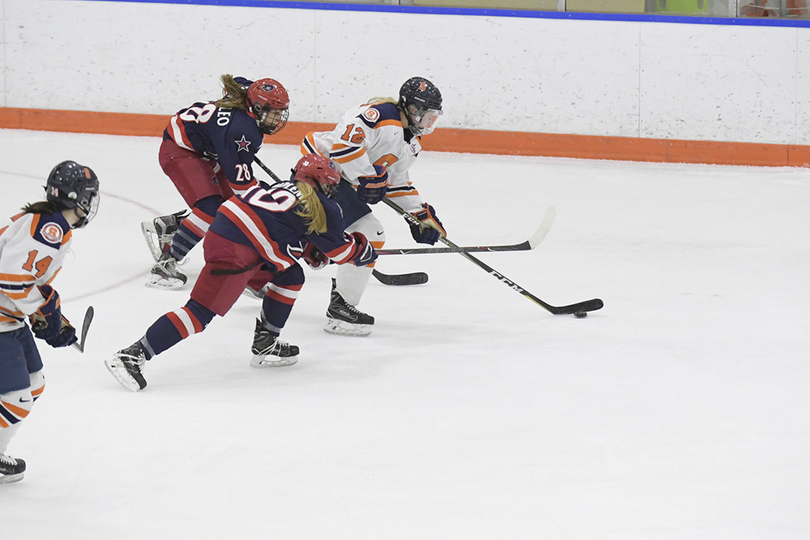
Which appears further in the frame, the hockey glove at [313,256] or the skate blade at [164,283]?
the skate blade at [164,283]

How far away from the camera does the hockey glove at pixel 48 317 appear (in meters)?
2.18

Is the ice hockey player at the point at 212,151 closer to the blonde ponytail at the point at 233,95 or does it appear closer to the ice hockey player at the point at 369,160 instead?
the blonde ponytail at the point at 233,95

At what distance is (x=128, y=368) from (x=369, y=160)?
136cm

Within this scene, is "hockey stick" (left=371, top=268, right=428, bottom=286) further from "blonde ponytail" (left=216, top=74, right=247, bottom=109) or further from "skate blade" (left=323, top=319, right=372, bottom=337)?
"blonde ponytail" (left=216, top=74, right=247, bottom=109)

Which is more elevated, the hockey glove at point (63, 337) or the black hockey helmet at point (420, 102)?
the black hockey helmet at point (420, 102)

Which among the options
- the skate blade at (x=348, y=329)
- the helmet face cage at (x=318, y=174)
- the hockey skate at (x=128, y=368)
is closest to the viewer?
the hockey skate at (x=128, y=368)

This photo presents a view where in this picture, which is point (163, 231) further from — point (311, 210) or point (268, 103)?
point (311, 210)

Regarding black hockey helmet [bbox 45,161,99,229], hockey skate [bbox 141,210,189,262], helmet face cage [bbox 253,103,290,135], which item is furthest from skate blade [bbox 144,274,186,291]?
black hockey helmet [bbox 45,161,99,229]

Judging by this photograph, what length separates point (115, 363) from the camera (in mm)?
2832

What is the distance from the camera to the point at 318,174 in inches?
117

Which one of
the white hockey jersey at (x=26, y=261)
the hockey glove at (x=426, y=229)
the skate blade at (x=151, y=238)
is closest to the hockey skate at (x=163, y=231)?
Result: the skate blade at (x=151, y=238)

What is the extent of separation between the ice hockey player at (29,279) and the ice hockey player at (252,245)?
2.01 feet

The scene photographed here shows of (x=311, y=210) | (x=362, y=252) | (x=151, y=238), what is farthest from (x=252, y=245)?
(x=151, y=238)

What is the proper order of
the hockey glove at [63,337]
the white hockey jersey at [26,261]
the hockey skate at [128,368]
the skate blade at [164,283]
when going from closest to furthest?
the white hockey jersey at [26,261], the hockey glove at [63,337], the hockey skate at [128,368], the skate blade at [164,283]
